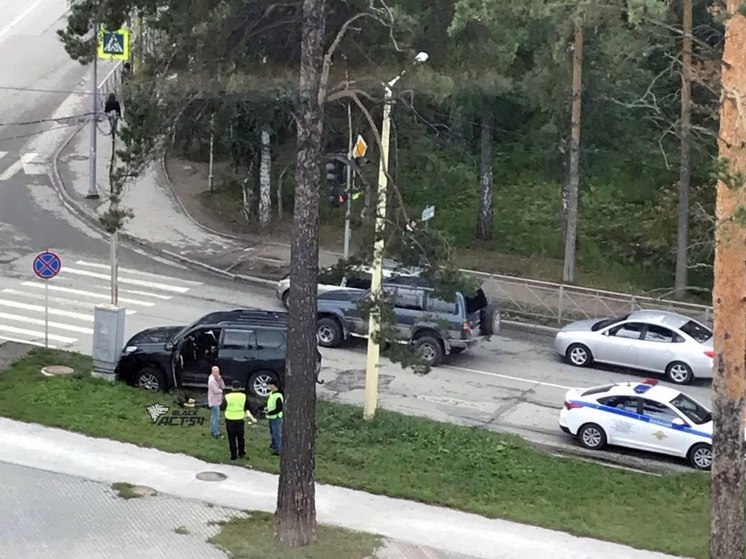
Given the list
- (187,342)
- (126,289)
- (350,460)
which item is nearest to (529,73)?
(126,289)

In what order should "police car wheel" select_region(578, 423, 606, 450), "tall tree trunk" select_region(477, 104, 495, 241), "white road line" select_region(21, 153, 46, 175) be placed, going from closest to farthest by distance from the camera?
"police car wheel" select_region(578, 423, 606, 450), "tall tree trunk" select_region(477, 104, 495, 241), "white road line" select_region(21, 153, 46, 175)

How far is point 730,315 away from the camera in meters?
12.7

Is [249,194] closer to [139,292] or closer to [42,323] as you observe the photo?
[139,292]

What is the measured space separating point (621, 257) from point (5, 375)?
68.6 feet

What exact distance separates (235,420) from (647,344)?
11645mm

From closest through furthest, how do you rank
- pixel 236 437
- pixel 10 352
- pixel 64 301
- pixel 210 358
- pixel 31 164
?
pixel 236 437 < pixel 210 358 < pixel 10 352 < pixel 64 301 < pixel 31 164

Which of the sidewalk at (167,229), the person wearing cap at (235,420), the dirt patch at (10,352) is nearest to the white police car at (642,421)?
the person wearing cap at (235,420)

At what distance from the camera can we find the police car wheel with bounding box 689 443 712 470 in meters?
19.6

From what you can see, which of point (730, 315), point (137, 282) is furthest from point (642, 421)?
point (137, 282)

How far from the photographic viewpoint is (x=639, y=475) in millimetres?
18516

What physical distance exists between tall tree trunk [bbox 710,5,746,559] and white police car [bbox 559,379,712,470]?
21.2 ft

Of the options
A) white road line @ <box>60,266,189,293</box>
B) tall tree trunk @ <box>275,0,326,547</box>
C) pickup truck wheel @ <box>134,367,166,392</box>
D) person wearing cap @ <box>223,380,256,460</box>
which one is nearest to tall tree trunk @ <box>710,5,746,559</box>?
tall tree trunk @ <box>275,0,326,547</box>

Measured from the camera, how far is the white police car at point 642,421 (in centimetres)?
1966

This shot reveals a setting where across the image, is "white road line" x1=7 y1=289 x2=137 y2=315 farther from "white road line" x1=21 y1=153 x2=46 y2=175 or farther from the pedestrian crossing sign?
"white road line" x1=21 y1=153 x2=46 y2=175
